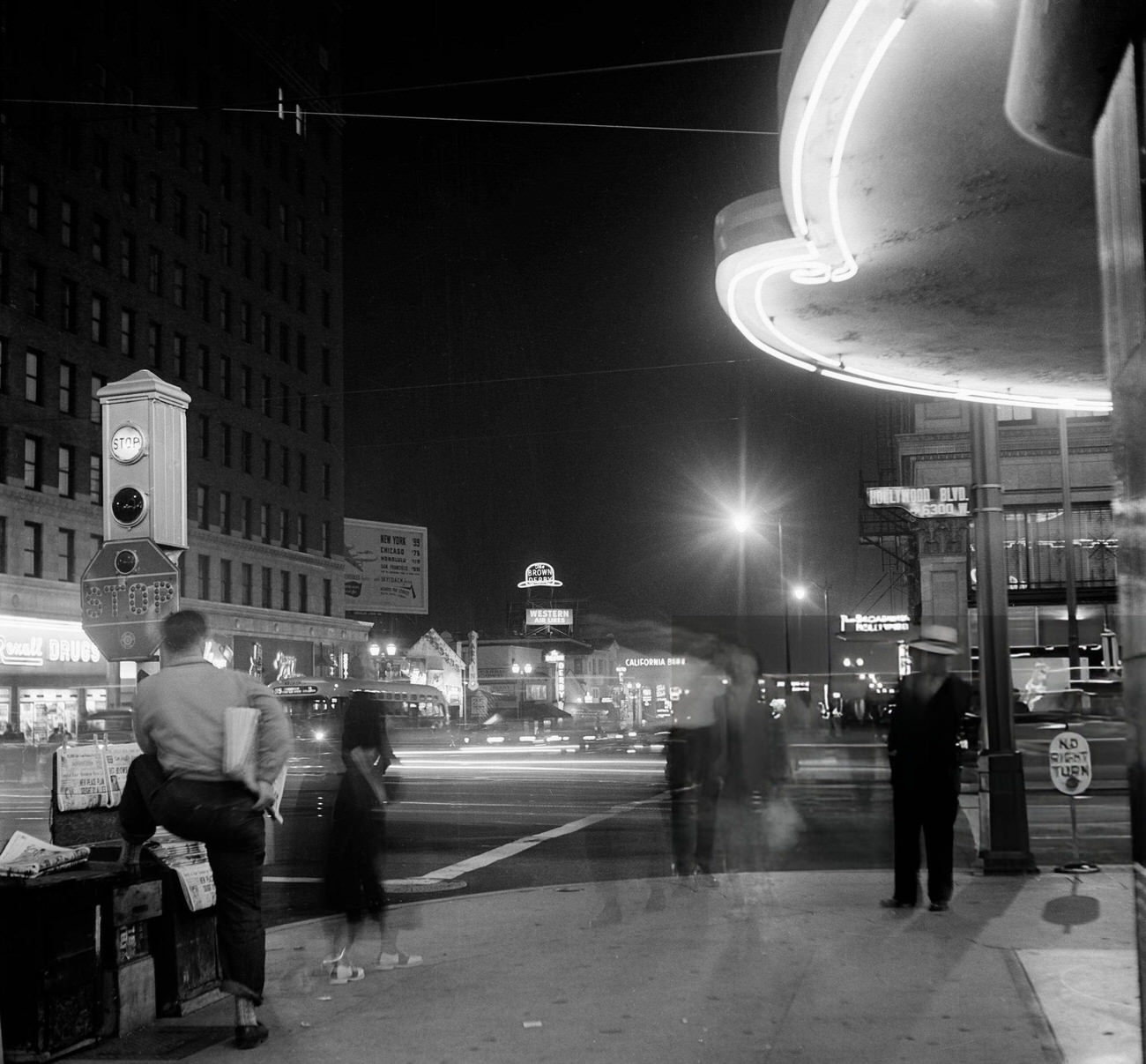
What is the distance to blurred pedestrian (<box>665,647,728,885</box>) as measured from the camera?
31.7ft

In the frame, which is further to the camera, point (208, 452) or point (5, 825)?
point (208, 452)

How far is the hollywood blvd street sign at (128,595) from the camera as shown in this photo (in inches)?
337

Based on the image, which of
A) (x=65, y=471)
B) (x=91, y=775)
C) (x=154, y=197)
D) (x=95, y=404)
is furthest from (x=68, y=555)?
(x=91, y=775)

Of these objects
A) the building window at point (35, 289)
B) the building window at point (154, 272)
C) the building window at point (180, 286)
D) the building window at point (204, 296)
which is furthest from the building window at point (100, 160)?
the building window at point (204, 296)

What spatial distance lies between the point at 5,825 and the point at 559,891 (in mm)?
10999

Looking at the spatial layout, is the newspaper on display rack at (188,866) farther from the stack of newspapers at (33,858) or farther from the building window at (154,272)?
the building window at (154,272)

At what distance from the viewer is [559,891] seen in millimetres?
10406

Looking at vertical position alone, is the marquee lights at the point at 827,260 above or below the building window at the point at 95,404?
below

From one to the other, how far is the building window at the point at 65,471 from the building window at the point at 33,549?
74.6 inches

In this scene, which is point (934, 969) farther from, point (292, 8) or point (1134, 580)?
point (292, 8)

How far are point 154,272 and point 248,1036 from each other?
2080 inches

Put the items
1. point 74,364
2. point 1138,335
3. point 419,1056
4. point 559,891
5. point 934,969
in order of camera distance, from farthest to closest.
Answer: point 74,364 < point 559,891 < point 934,969 < point 419,1056 < point 1138,335

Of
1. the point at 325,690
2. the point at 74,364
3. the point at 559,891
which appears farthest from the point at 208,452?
the point at 559,891

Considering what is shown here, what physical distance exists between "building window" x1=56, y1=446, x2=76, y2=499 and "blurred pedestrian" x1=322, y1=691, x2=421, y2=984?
43661 millimetres
